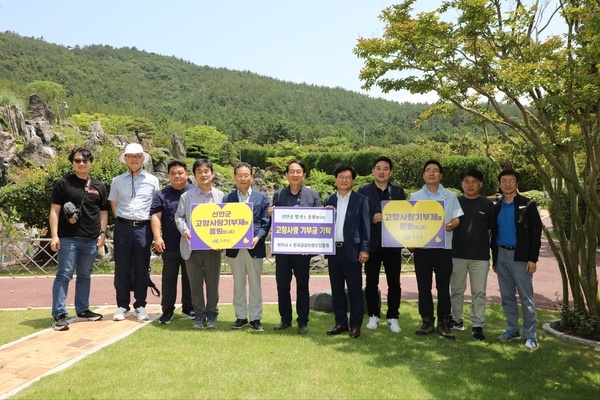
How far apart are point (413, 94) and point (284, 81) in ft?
503

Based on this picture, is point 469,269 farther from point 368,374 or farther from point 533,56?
point 533,56

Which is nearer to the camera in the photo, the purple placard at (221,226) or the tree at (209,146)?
the purple placard at (221,226)

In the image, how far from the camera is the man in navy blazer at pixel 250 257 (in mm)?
5578

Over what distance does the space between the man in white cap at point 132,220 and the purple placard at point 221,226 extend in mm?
735

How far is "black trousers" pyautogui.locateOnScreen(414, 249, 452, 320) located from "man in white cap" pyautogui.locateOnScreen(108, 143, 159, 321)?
3.20m

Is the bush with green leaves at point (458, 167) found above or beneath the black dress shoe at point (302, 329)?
above

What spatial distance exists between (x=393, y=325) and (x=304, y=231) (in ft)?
5.25

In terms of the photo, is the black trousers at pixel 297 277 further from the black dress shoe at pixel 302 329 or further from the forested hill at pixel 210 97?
the forested hill at pixel 210 97

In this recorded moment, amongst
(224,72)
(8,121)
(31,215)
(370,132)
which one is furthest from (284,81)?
(31,215)

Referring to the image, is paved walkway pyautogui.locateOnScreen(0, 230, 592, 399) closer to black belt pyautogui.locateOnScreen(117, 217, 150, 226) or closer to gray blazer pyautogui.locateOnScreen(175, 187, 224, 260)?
gray blazer pyautogui.locateOnScreen(175, 187, 224, 260)

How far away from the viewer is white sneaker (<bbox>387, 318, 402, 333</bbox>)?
5.75 meters

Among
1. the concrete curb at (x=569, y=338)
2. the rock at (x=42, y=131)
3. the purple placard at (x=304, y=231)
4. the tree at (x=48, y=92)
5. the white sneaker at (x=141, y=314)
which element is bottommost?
the concrete curb at (x=569, y=338)

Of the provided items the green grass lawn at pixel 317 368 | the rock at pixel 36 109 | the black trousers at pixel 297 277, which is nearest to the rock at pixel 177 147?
the rock at pixel 36 109

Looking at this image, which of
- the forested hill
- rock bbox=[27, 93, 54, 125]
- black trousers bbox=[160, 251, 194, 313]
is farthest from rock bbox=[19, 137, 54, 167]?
the forested hill
